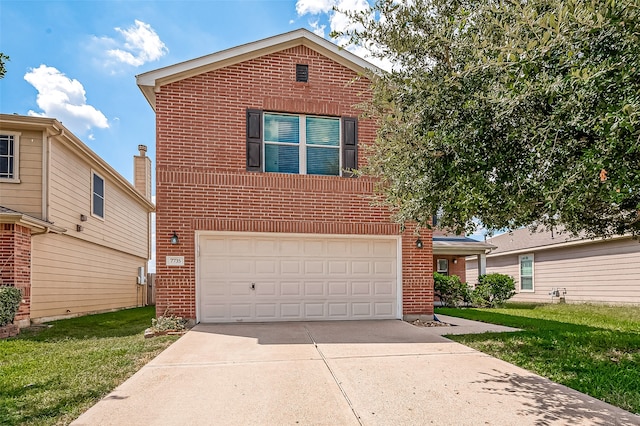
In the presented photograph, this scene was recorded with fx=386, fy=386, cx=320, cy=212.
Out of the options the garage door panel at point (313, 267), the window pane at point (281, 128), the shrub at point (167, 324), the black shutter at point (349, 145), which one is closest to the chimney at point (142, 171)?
the window pane at point (281, 128)

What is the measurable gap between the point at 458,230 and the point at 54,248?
34.9 feet

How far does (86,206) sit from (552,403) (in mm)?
12953

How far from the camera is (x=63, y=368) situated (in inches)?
208

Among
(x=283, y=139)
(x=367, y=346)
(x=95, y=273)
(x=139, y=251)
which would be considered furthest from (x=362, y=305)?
(x=139, y=251)

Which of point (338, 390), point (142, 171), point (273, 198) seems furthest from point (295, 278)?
point (142, 171)

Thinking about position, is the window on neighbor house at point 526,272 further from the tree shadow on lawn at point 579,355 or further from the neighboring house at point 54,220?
the neighboring house at point 54,220

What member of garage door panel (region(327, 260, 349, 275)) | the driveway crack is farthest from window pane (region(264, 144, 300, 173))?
the driveway crack

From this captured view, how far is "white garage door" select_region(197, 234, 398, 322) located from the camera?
8.56 metres

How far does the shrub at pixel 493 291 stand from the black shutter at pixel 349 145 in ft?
27.7

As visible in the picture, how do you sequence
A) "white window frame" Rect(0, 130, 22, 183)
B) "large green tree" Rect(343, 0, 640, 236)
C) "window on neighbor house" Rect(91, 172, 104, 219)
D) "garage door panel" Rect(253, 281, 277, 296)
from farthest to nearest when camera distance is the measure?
"window on neighbor house" Rect(91, 172, 104, 219) < "white window frame" Rect(0, 130, 22, 183) < "garage door panel" Rect(253, 281, 277, 296) < "large green tree" Rect(343, 0, 640, 236)

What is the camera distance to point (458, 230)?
5.05 meters

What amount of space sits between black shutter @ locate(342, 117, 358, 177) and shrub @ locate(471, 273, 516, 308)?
27.7ft

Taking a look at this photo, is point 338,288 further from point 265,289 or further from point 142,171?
point 142,171

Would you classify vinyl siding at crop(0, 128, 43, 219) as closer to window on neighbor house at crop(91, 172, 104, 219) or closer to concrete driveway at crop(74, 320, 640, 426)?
window on neighbor house at crop(91, 172, 104, 219)
